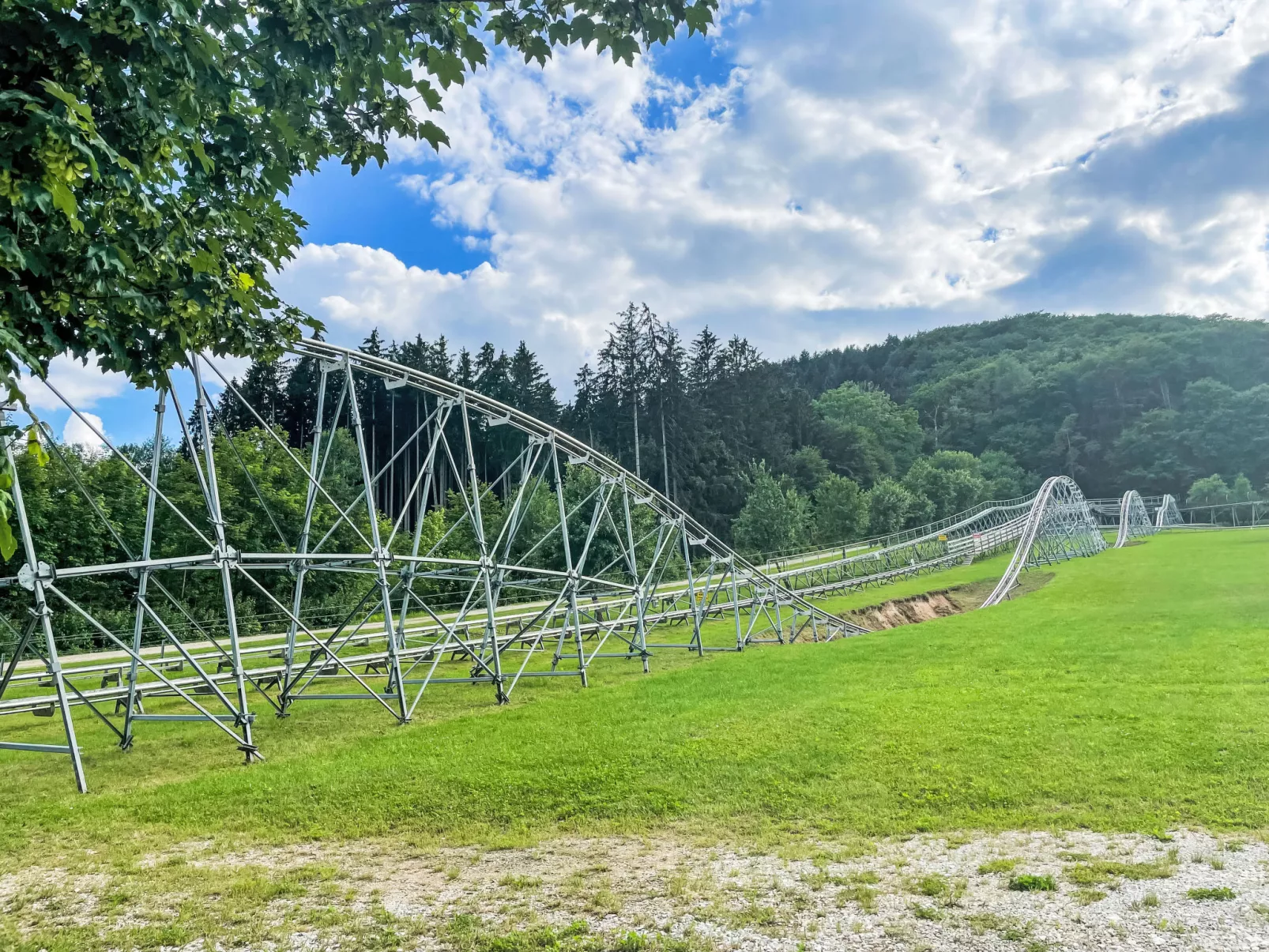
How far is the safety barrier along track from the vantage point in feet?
40.3

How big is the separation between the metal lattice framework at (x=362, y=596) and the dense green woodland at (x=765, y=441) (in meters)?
0.73

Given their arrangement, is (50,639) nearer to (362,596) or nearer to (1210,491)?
(362,596)

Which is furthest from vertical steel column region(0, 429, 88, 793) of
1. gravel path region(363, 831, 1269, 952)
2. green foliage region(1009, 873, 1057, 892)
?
green foliage region(1009, 873, 1057, 892)

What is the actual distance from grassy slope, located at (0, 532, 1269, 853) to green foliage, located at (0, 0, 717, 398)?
5.78m

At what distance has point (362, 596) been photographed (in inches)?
987

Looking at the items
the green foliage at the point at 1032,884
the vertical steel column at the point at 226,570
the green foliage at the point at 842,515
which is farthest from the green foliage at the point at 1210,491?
the vertical steel column at the point at 226,570

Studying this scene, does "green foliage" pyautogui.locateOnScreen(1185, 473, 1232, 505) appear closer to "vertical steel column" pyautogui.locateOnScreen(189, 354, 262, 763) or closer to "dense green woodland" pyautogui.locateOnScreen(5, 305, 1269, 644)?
"dense green woodland" pyautogui.locateOnScreen(5, 305, 1269, 644)

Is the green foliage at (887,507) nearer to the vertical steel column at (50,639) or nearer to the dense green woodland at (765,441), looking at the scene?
the dense green woodland at (765,441)

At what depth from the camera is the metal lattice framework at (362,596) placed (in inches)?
473

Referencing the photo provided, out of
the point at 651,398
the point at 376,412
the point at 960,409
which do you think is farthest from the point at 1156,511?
the point at 376,412

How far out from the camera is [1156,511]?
81.9 m

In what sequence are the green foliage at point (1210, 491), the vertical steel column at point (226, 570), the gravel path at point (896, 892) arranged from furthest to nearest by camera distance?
1. the green foliage at point (1210, 491)
2. the vertical steel column at point (226, 570)
3. the gravel path at point (896, 892)

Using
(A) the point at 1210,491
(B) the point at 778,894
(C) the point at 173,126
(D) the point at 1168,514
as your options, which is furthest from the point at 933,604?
(A) the point at 1210,491

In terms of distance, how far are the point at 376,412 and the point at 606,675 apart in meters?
50.2
